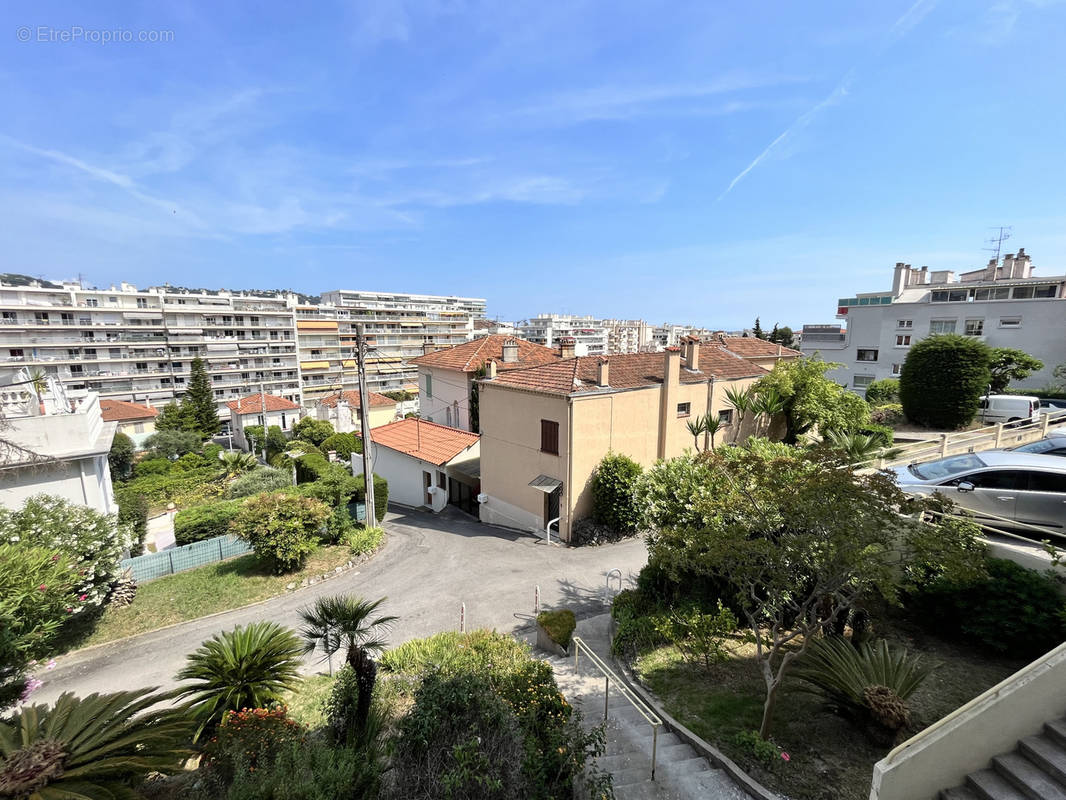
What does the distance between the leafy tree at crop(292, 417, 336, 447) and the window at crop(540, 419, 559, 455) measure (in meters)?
31.7

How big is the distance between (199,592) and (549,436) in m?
13.4

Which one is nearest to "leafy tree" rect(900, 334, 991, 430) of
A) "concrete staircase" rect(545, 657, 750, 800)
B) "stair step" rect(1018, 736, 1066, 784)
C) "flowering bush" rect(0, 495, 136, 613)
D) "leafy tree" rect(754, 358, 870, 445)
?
"leafy tree" rect(754, 358, 870, 445)

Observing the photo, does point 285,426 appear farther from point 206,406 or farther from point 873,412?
point 873,412

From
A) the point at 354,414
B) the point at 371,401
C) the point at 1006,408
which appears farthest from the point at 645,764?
the point at 354,414

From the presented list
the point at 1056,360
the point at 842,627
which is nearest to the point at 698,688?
the point at 842,627

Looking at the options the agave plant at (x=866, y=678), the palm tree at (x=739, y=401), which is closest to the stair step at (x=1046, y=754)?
the agave plant at (x=866, y=678)

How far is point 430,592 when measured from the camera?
48.7ft

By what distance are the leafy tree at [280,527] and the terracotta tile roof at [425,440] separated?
786cm

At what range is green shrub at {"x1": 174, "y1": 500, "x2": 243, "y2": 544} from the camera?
2000 cm

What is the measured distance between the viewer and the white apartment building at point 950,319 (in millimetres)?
33531

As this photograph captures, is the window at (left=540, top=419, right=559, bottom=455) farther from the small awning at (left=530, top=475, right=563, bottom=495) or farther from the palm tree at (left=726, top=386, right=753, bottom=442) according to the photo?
the palm tree at (left=726, top=386, right=753, bottom=442)

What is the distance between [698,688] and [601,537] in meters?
10.1

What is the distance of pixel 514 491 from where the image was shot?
2069 centimetres

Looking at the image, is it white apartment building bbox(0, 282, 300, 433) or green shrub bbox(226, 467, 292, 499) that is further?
white apartment building bbox(0, 282, 300, 433)
